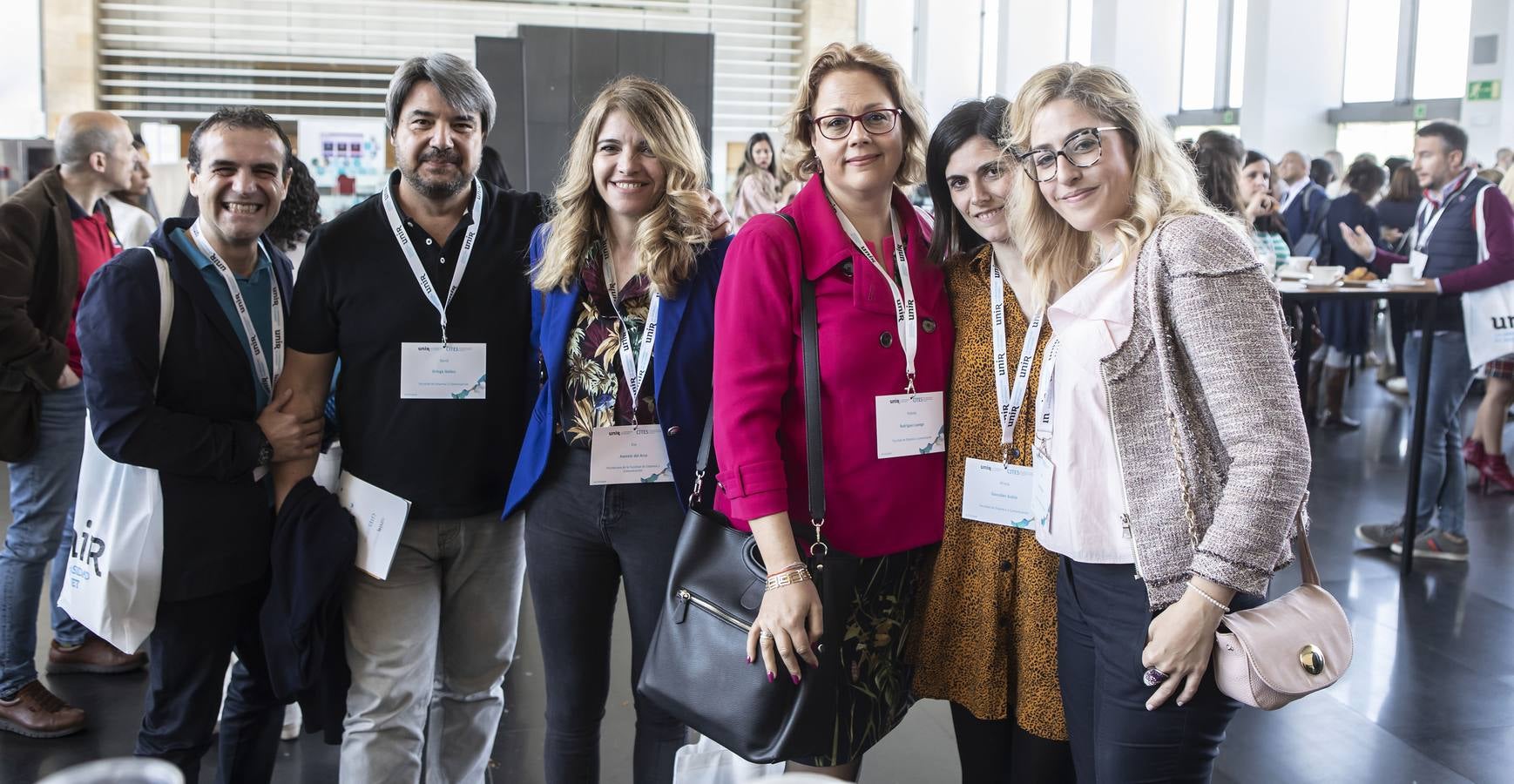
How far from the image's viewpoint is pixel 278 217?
265cm

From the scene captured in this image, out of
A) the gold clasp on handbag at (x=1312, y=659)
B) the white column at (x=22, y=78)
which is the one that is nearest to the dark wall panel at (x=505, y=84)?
the white column at (x=22, y=78)

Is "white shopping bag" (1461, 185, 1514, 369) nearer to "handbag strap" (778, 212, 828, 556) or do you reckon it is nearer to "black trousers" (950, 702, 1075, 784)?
"black trousers" (950, 702, 1075, 784)

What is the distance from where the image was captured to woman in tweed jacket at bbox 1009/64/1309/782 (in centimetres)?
138

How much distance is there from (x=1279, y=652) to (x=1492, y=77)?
12451 millimetres

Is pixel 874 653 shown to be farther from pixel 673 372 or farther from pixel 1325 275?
pixel 1325 275

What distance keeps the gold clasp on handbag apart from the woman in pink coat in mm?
623

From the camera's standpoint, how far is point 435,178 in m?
2.09

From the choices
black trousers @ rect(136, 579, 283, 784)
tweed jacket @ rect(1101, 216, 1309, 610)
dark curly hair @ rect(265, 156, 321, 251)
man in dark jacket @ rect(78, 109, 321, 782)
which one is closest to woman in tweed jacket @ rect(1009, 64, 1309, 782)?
tweed jacket @ rect(1101, 216, 1309, 610)

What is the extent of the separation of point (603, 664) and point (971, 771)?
2.40ft

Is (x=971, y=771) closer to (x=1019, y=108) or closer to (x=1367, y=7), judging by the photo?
(x=1019, y=108)

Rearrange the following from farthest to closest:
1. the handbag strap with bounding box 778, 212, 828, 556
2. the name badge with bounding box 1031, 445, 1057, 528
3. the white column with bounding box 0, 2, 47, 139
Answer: the white column with bounding box 0, 2, 47, 139 < the handbag strap with bounding box 778, 212, 828, 556 < the name badge with bounding box 1031, 445, 1057, 528

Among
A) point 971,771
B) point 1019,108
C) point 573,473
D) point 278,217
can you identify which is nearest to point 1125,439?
point 1019,108

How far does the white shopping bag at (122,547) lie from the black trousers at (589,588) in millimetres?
701

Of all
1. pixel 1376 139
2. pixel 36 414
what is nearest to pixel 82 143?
pixel 36 414
